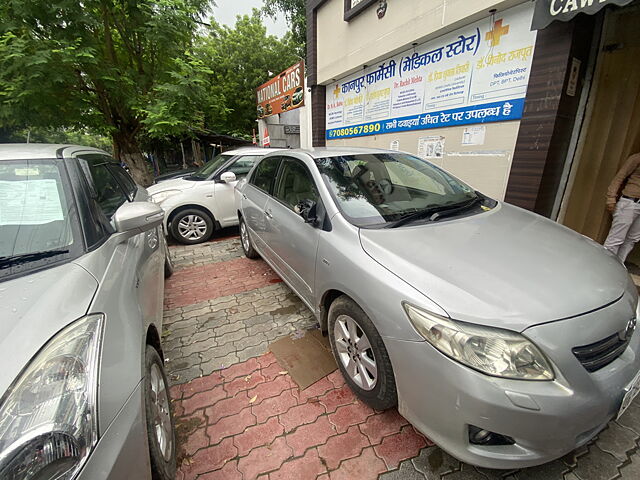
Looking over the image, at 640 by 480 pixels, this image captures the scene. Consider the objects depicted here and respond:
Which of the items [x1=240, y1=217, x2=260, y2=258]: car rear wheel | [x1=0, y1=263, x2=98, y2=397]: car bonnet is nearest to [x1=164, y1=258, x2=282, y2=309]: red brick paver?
[x1=240, y1=217, x2=260, y2=258]: car rear wheel

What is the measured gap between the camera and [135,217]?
1.61 meters

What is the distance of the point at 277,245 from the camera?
286cm

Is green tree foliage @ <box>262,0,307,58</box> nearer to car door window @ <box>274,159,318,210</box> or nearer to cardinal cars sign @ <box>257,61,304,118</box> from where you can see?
cardinal cars sign @ <box>257,61,304,118</box>

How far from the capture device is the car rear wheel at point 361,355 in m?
1.59

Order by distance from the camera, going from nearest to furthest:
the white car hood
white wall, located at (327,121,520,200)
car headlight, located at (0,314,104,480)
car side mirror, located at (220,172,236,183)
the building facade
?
car headlight, located at (0,314,104,480) < the building facade < white wall, located at (327,121,520,200) < car side mirror, located at (220,172,236,183) < the white car hood

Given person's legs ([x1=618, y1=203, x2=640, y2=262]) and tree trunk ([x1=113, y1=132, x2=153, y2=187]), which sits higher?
tree trunk ([x1=113, y1=132, x2=153, y2=187])

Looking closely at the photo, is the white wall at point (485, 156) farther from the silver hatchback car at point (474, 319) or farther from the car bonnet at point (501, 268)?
the car bonnet at point (501, 268)

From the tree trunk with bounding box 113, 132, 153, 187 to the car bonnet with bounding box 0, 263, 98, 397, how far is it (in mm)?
8380

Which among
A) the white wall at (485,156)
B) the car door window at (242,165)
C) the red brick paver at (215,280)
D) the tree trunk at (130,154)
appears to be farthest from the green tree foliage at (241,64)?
the white wall at (485,156)

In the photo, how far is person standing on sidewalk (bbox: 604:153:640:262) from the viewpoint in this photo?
3.01m

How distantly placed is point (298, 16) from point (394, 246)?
1711 cm

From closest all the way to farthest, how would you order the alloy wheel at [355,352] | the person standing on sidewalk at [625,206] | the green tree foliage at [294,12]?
the alloy wheel at [355,352] < the person standing on sidewalk at [625,206] < the green tree foliage at [294,12]

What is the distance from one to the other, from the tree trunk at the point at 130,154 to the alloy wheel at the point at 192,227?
177 inches

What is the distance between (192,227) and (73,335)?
4.28 metres
